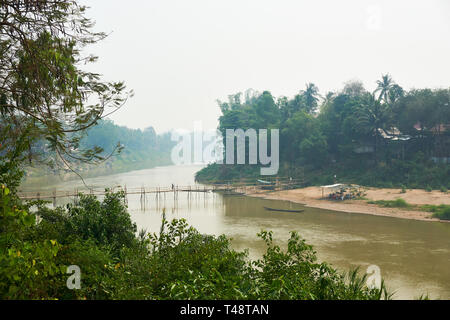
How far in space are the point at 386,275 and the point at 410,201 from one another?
52.0ft

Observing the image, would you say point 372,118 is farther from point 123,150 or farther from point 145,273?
point 123,150

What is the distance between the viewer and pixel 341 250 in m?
16.5

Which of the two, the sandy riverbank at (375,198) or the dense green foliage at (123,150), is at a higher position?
the dense green foliage at (123,150)

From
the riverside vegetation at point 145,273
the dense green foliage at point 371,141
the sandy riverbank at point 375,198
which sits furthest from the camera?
the dense green foliage at point 371,141

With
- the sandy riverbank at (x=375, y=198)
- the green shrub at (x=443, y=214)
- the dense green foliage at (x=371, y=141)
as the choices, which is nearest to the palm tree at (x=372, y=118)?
the dense green foliage at (x=371, y=141)

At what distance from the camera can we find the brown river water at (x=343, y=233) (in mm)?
13244

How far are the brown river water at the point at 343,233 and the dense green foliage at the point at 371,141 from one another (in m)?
10.7

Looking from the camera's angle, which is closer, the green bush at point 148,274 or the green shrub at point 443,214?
the green bush at point 148,274

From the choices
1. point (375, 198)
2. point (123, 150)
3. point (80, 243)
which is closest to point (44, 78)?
point (80, 243)

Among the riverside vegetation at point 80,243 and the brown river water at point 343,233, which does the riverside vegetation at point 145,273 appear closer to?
the riverside vegetation at point 80,243

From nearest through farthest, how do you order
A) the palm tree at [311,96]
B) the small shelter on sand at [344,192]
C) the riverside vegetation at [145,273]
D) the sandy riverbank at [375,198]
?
the riverside vegetation at [145,273]
the sandy riverbank at [375,198]
the small shelter on sand at [344,192]
the palm tree at [311,96]

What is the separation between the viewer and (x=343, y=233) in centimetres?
1989

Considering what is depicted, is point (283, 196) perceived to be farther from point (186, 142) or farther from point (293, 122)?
point (186, 142)

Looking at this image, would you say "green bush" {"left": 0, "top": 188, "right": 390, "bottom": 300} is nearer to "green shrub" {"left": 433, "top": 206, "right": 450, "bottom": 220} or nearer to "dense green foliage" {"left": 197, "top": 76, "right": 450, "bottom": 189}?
"green shrub" {"left": 433, "top": 206, "right": 450, "bottom": 220}
